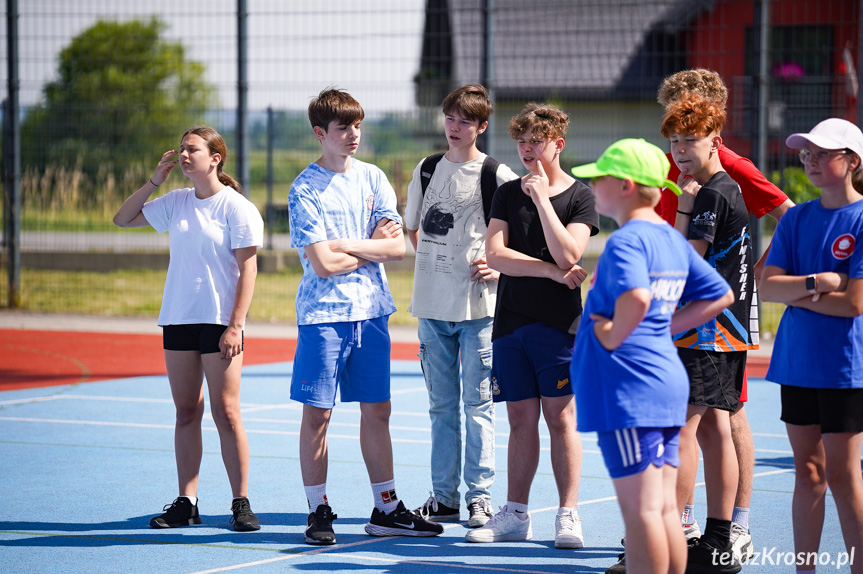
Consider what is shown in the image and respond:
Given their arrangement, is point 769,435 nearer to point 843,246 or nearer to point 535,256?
point 535,256

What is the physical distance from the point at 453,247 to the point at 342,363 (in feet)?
3.02

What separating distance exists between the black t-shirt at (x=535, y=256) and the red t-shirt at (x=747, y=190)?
1.19 feet

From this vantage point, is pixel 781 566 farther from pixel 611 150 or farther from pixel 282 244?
pixel 282 244

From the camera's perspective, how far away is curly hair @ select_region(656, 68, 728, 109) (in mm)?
4898

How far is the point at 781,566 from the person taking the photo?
15.6 feet

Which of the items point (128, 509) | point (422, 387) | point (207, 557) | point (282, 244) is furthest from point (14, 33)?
point (207, 557)

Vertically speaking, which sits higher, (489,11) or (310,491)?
A: (489,11)

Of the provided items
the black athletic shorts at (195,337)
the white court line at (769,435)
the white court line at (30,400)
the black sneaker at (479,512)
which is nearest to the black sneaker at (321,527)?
the black sneaker at (479,512)

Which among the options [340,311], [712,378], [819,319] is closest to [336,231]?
[340,311]

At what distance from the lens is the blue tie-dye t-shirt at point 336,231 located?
5.20m

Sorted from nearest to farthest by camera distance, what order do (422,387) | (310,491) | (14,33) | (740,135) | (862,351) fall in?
(862,351) → (310,491) → (422,387) → (740,135) → (14,33)

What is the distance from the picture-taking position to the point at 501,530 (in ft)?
16.9

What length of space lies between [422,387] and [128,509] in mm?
4715

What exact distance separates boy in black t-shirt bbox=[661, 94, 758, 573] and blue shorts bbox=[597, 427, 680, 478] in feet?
3.56
